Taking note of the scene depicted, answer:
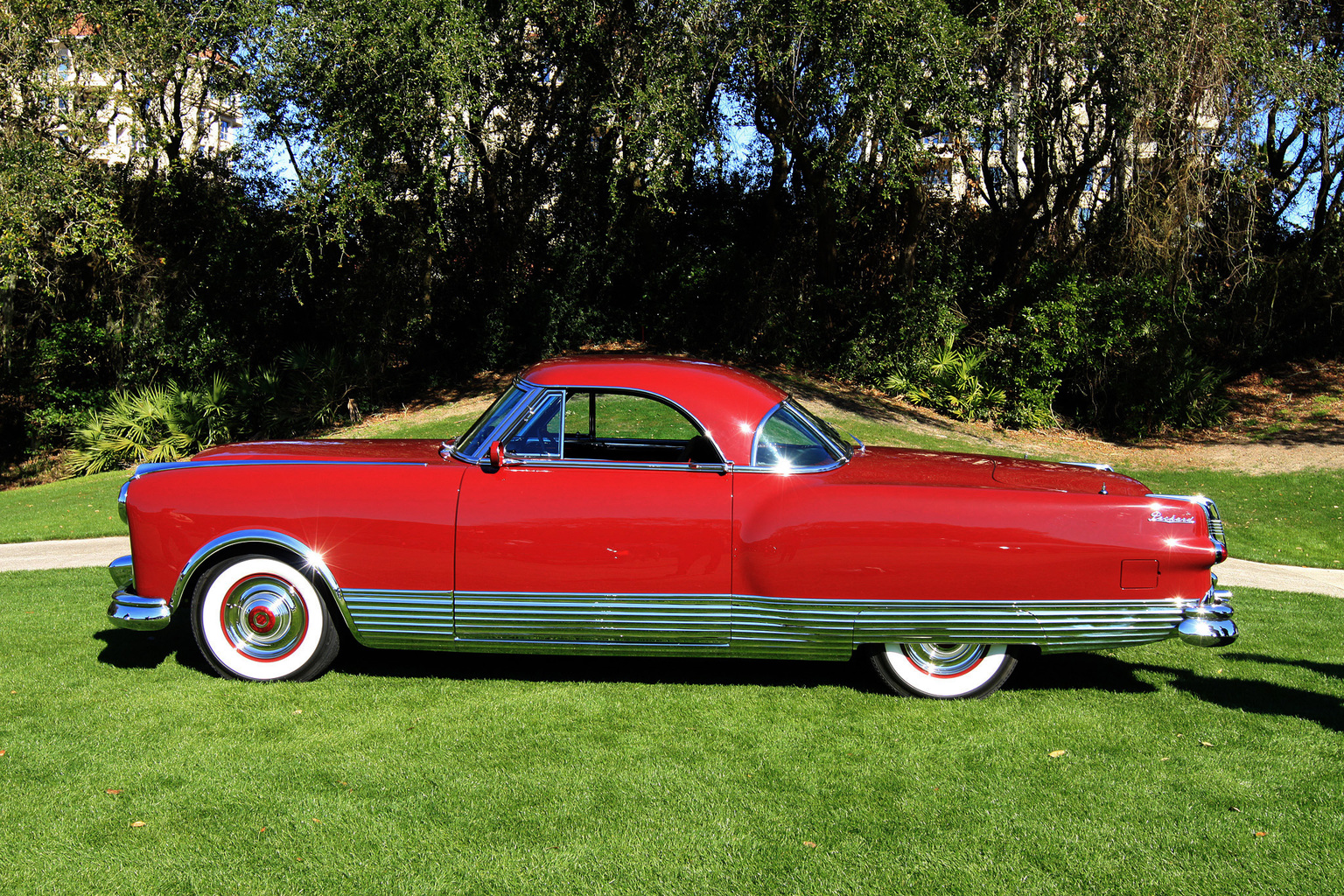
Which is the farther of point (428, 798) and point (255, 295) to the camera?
point (255, 295)

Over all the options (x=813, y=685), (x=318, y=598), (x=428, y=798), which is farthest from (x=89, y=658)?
(x=813, y=685)

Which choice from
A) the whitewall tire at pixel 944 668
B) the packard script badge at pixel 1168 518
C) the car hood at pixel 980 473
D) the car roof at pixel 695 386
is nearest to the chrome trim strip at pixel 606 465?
the car roof at pixel 695 386

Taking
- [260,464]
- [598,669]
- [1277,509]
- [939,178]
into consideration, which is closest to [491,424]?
[260,464]

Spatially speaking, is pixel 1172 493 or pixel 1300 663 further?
pixel 1172 493

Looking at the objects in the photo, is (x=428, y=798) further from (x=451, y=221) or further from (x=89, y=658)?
(x=451, y=221)

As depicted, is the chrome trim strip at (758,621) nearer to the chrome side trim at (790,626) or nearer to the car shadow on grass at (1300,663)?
the chrome side trim at (790,626)

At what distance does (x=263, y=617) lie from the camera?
493 cm

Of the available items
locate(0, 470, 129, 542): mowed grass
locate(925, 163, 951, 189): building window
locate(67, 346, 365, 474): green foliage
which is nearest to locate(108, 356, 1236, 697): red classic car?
locate(0, 470, 129, 542): mowed grass

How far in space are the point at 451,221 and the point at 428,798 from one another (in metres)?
16.7

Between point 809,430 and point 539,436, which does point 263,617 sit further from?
point 809,430

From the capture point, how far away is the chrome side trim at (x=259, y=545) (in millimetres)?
4762

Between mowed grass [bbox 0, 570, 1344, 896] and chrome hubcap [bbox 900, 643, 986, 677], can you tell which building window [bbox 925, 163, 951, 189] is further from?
chrome hubcap [bbox 900, 643, 986, 677]

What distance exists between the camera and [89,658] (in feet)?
17.5

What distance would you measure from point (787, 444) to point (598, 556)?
3.79 ft
